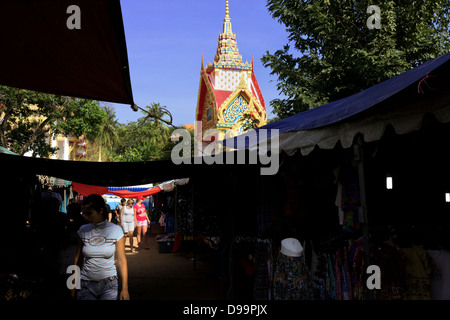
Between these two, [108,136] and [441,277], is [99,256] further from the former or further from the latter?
[108,136]

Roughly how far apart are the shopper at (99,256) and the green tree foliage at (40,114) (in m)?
15.1

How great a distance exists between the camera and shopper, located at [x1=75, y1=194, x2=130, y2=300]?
12.8 ft

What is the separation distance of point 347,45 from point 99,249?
9392mm

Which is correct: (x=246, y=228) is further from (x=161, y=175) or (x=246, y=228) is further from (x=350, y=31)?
(x=350, y=31)

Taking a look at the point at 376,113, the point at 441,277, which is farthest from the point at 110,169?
the point at 441,277

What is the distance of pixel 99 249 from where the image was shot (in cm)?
396

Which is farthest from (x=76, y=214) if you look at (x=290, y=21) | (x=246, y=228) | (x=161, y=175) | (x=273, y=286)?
(x=290, y=21)

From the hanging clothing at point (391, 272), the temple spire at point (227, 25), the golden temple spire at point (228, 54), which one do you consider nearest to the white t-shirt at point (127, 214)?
the hanging clothing at point (391, 272)

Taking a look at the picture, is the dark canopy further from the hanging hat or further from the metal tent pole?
the hanging hat

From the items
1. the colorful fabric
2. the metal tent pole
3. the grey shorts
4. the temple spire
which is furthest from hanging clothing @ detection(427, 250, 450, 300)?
the temple spire

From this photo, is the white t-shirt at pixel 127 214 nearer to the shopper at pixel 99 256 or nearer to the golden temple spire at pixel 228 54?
the shopper at pixel 99 256

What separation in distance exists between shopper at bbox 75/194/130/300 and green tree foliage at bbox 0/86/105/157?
15.1 m
